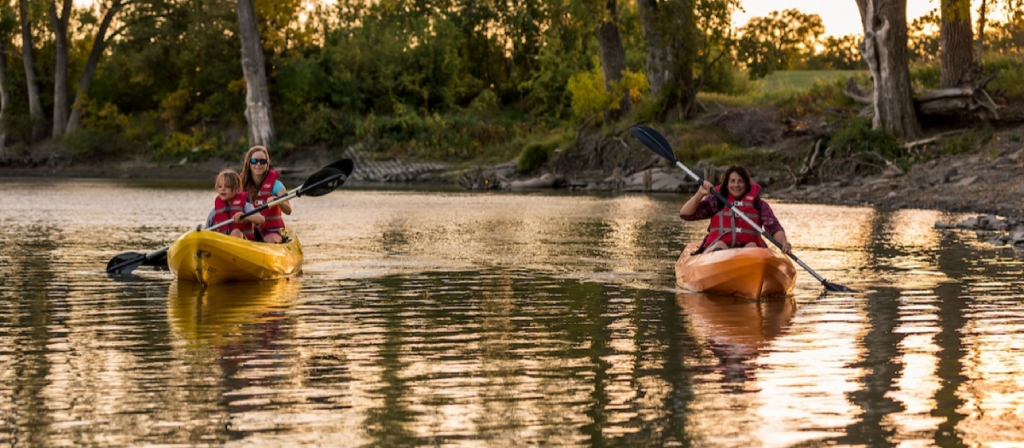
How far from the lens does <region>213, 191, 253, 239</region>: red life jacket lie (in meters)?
14.6

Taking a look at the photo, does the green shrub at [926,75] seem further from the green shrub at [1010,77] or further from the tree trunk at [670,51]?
the tree trunk at [670,51]

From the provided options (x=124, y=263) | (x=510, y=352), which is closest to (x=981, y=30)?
(x=124, y=263)

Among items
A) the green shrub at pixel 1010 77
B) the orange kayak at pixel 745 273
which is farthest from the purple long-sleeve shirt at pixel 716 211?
the green shrub at pixel 1010 77

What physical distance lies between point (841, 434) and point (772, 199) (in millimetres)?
27619

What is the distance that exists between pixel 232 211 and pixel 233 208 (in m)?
0.04

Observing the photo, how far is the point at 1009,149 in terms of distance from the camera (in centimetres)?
3200

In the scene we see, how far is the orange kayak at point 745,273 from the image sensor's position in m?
13.0

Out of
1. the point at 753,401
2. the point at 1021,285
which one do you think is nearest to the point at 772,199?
the point at 1021,285

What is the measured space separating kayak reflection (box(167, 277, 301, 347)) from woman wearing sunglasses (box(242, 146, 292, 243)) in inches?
35.2

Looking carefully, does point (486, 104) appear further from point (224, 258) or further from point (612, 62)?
point (224, 258)

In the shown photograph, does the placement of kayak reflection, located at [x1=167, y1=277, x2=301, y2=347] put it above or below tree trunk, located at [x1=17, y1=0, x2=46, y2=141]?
below

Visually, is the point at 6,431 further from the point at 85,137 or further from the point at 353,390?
the point at 85,137

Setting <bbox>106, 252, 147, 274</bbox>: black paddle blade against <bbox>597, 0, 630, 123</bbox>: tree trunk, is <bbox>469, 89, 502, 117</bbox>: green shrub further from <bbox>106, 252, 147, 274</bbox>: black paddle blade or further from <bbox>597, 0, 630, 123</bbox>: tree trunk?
<bbox>106, 252, 147, 274</bbox>: black paddle blade

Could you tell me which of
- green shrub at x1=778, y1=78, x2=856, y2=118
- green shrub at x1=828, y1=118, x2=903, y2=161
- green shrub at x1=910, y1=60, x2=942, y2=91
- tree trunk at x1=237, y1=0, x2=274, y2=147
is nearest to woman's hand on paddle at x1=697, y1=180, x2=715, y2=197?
green shrub at x1=828, y1=118, x2=903, y2=161
